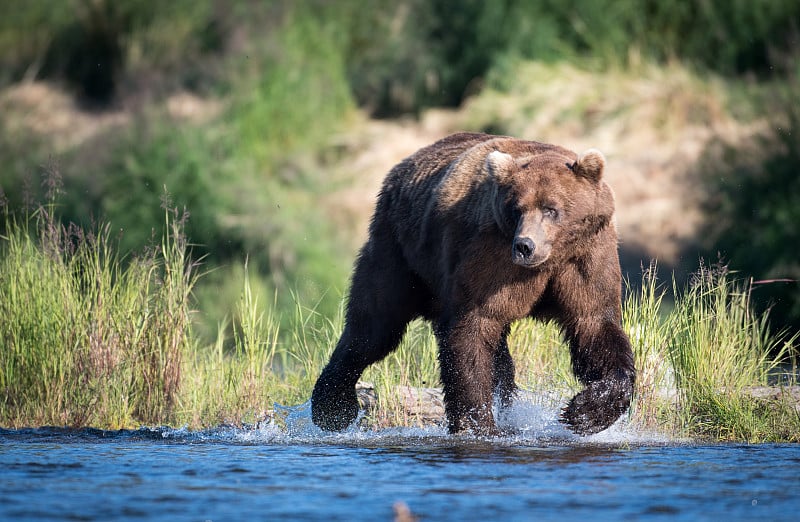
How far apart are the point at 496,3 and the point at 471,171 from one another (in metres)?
11.3

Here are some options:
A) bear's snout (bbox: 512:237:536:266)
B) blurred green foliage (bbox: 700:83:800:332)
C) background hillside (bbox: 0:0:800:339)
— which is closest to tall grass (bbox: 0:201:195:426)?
bear's snout (bbox: 512:237:536:266)

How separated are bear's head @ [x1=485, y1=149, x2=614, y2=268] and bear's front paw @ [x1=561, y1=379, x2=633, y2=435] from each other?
2.35 ft

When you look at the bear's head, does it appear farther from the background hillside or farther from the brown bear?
the background hillside

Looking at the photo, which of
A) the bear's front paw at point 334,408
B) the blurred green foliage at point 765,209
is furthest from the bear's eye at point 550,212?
the blurred green foliage at point 765,209

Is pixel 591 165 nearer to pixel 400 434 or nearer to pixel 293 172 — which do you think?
pixel 400 434

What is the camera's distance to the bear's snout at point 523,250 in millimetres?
6039

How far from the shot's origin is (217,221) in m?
14.8

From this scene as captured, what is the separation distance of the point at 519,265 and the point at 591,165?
2.03 feet

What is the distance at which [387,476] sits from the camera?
580cm

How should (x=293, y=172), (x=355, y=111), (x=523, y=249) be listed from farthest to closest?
(x=355, y=111), (x=293, y=172), (x=523, y=249)

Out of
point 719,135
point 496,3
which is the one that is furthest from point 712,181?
point 496,3

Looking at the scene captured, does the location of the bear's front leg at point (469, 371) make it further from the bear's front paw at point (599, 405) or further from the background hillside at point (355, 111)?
the background hillside at point (355, 111)

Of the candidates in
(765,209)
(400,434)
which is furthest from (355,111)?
(400,434)

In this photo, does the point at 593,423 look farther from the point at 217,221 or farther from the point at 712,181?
the point at 217,221
